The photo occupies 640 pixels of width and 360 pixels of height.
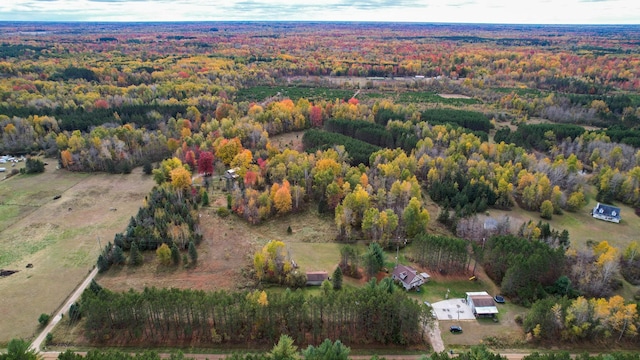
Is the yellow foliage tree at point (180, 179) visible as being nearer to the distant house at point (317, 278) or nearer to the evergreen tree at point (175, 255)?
the evergreen tree at point (175, 255)

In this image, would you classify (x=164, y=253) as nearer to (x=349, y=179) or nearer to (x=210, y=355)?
(x=210, y=355)

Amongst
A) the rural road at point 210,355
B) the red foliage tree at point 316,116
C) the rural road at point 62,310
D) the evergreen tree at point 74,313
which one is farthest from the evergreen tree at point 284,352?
the red foliage tree at point 316,116

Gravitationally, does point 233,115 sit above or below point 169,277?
above

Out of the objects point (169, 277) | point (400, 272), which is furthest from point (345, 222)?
point (169, 277)

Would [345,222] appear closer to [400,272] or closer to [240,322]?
[400,272]

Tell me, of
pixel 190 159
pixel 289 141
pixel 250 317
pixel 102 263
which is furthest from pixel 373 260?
pixel 289 141

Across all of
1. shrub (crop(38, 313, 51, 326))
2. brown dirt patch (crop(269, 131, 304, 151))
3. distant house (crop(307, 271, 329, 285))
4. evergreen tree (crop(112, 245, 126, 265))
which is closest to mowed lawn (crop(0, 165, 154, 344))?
shrub (crop(38, 313, 51, 326))

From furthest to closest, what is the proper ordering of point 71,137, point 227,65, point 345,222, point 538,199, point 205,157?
point 227,65 < point 71,137 < point 205,157 < point 538,199 < point 345,222
